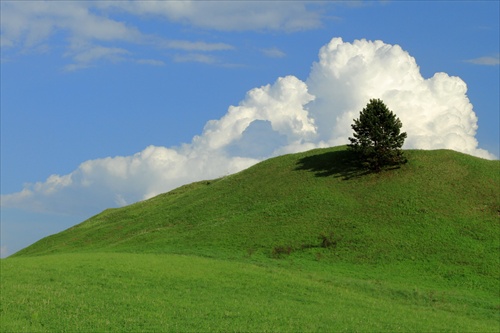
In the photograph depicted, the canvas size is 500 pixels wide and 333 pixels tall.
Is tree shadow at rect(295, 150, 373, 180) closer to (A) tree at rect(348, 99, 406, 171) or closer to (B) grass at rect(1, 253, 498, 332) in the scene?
(A) tree at rect(348, 99, 406, 171)

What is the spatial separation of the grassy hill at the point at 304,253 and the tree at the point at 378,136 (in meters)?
2.01

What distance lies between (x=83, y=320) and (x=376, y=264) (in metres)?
35.0

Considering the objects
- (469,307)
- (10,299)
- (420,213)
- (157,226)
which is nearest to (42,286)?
(10,299)

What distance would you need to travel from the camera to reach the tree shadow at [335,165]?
85812 mm

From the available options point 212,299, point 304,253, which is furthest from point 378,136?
point 212,299

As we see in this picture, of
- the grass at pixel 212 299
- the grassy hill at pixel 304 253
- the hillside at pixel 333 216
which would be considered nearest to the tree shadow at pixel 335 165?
the hillside at pixel 333 216

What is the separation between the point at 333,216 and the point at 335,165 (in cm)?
1682

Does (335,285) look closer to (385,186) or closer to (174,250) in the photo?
(174,250)

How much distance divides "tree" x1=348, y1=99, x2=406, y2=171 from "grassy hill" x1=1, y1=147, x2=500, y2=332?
2.01 metres

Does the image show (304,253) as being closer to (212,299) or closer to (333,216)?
(333,216)

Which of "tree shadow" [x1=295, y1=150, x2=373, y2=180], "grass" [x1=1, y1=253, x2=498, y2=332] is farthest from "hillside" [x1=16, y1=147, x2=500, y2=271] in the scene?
"grass" [x1=1, y1=253, x2=498, y2=332]

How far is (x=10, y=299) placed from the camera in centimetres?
4016

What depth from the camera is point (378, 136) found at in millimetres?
82250

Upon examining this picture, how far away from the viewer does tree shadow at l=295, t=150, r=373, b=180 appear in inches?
3378
